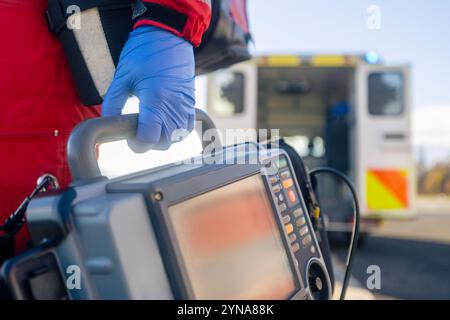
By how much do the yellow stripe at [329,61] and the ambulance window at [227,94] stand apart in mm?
880

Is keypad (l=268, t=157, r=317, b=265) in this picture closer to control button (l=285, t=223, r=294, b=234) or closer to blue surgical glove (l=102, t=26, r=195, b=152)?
control button (l=285, t=223, r=294, b=234)

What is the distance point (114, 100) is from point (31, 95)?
0.59 ft

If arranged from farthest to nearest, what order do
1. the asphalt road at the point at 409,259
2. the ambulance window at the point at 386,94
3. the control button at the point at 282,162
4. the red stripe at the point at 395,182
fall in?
the ambulance window at the point at 386,94 < the red stripe at the point at 395,182 < the asphalt road at the point at 409,259 < the control button at the point at 282,162

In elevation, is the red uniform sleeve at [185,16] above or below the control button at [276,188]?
above

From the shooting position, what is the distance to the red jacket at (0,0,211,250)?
3.36ft

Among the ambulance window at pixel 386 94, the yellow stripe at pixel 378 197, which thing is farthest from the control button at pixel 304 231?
the ambulance window at pixel 386 94

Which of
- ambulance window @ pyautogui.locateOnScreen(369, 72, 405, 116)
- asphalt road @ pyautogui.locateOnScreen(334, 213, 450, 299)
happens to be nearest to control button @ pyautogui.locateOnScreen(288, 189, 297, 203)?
asphalt road @ pyautogui.locateOnScreen(334, 213, 450, 299)

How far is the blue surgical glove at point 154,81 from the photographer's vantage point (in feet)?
3.19

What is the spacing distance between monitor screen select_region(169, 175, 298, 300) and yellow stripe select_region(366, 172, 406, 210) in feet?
14.9

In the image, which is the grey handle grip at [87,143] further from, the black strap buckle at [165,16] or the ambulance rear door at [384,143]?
the ambulance rear door at [384,143]

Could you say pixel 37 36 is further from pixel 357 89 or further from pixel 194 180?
pixel 357 89

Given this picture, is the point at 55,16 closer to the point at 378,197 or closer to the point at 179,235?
the point at 179,235
